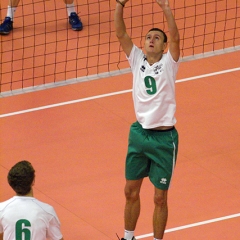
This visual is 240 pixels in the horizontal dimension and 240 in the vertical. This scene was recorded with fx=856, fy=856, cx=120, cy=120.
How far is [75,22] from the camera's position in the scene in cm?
1597

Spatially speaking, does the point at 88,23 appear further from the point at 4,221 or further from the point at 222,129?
the point at 4,221

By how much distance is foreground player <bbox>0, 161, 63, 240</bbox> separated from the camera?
7.54 metres

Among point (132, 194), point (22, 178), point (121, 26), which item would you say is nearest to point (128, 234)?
point (132, 194)

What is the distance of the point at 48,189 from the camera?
37.1 feet

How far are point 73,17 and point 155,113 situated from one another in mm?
7145

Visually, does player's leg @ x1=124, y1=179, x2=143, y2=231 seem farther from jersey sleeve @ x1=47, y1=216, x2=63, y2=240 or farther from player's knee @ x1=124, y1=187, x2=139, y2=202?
jersey sleeve @ x1=47, y1=216, x2=63, y2=240

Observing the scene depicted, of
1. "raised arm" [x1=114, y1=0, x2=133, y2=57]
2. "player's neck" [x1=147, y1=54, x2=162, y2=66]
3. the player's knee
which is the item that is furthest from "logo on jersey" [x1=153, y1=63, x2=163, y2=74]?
the player's knee

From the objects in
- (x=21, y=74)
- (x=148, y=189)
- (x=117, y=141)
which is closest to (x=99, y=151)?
(x=117, y=141)

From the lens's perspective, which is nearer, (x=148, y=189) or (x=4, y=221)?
(x=4, y=221)

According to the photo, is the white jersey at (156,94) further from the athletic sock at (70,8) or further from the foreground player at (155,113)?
the athletic sock at (70,8)

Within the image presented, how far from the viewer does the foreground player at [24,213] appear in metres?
7.54

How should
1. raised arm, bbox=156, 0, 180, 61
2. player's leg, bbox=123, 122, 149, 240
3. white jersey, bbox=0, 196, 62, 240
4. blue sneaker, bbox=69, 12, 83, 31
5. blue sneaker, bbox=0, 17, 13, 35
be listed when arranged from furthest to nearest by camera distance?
blue sneaker, bbox=69, 12, 83, 31 < blue sneaker, bbox=0, 17, 13, 35 < player's leg, bbox=123, 122, 149, 240 < raised arm, bbox=156, 0, 180, 61 < white jersey, bbox=0, 196, 62, 240

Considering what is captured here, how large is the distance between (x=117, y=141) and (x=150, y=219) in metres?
2.11

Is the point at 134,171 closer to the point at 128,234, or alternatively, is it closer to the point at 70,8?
the point at 128,234
